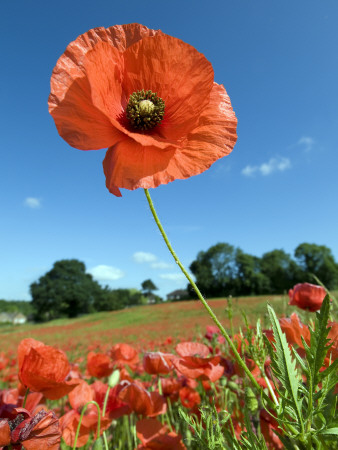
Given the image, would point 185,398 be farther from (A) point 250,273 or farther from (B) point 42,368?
(A) point 250,273

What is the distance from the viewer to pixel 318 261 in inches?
1628

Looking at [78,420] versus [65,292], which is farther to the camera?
[65,292]

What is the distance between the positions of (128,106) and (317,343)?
1.64 feet

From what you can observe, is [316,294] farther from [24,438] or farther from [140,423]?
[24,438]

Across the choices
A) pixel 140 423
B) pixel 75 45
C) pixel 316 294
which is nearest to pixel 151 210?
pixel 75 45

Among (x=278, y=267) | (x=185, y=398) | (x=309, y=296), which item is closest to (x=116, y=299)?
(x=278, y=267)

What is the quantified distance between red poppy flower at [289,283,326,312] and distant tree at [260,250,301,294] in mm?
39623

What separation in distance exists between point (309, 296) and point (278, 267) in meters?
44.8

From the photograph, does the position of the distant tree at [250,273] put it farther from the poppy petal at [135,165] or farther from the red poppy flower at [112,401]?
the poppy petal at [135,165]

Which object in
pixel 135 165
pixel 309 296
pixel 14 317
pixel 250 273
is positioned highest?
pixel 250 273

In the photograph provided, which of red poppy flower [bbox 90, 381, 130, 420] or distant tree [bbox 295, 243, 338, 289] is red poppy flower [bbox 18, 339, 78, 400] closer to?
red poppy flower [bbox 90, 381, 130, 420]

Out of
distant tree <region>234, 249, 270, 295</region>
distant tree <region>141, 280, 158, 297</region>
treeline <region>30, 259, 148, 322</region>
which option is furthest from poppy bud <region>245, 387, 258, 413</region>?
distant tree <region>141, 280, 158, 297</region>

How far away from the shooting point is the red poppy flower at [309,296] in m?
1.04

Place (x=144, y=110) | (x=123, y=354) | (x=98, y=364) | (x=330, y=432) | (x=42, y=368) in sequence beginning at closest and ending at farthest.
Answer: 1. (x=330, y=432)
2. (x=144, y=110)
3. (x=42, y=368)
4. (x=98, y=364)
5. (x=123, y=354)
